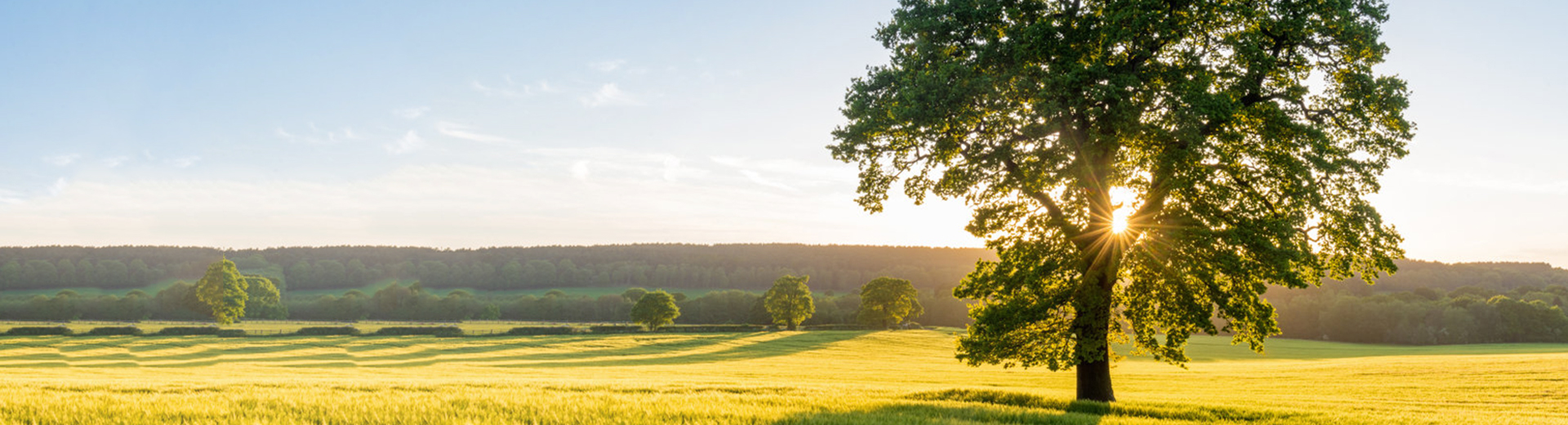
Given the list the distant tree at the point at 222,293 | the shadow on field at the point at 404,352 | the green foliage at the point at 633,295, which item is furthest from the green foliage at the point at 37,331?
the green foliage at the point at 633,295

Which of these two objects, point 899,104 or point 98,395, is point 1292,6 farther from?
point 98,395

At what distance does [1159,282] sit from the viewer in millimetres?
17391

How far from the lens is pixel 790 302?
107 meters

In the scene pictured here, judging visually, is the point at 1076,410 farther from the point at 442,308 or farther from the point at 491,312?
the point at 442,308

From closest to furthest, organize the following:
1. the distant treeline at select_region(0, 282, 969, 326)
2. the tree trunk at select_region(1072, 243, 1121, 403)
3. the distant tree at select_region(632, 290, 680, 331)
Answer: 1. the tree trunk at select_region(1072, 243, 1121, 403)
2. the distant tree at select_region(632, 290, 680, 331)
3. the distant treeline at select_region(0, 282, 969, 326)

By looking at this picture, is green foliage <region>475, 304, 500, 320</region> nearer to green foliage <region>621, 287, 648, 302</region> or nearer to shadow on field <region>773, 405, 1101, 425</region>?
green foliage <region>621, 287, 648, 302</region>

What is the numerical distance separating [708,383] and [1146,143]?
15.4m

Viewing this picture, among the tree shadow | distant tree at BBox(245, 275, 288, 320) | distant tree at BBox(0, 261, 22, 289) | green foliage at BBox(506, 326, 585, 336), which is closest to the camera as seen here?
the tree shadow

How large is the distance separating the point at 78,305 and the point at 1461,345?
20367 cm

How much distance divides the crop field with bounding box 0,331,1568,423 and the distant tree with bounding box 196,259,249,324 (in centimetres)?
2961

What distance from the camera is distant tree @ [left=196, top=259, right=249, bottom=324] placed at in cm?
9906

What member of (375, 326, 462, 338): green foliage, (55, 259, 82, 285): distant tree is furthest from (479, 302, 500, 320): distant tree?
(55, 259, 82, 285): distant tree

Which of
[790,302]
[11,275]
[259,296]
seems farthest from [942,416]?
[11,275]

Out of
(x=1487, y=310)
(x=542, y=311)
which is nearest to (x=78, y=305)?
(x=542, y=311)
